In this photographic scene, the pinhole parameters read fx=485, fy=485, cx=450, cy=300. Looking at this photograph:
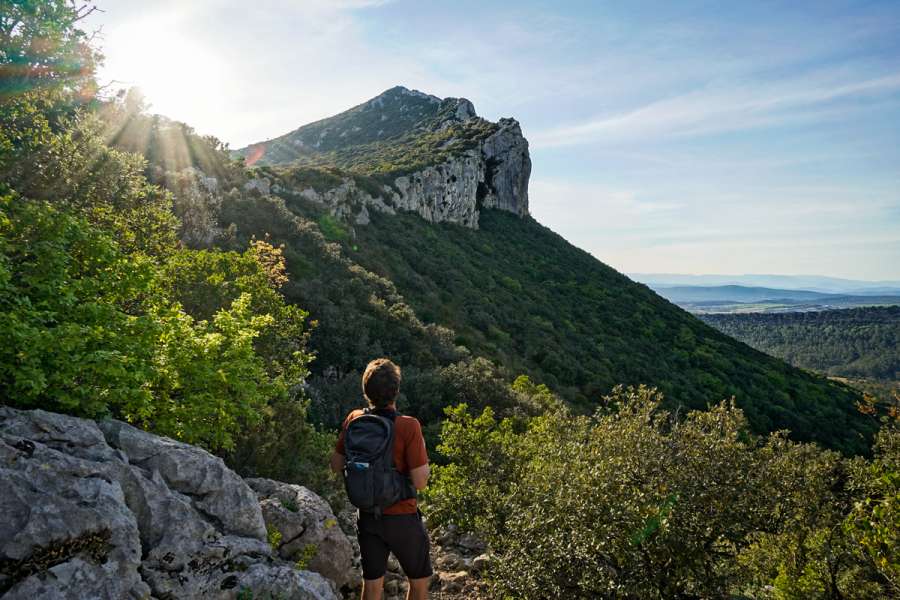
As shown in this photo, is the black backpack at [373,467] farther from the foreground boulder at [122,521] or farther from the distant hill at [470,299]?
the distant hill at [470,299]

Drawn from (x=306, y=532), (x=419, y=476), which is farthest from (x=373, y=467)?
(x=306, y=532)

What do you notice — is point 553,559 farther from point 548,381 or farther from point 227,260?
point 548,381

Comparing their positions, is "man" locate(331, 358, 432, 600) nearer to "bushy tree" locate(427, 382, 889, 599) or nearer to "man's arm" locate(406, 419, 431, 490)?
"man's arm" locate(406, 419, 431, 490)

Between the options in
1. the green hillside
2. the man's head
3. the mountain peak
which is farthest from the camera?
the mountain peak

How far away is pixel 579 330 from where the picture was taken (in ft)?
173

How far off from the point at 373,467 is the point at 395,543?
0.95 metres

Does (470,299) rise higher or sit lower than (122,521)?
higher

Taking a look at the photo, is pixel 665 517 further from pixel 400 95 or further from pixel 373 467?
pixel 400 95

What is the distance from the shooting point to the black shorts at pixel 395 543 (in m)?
4.96

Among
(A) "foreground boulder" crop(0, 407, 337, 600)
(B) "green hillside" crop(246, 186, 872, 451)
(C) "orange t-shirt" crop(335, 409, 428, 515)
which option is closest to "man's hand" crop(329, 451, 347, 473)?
(C) "orange t-shirt" crop(335, 409, 428, 515)

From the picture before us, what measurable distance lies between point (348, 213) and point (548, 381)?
93.7ft

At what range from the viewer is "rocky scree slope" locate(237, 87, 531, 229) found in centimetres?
5459

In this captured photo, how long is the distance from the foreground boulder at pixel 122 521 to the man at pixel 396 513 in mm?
1005

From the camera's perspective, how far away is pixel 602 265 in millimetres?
81438
